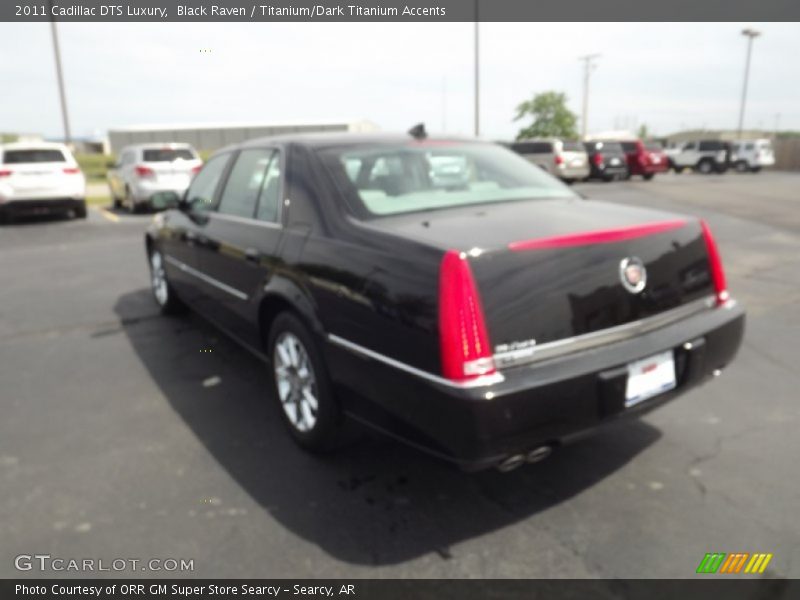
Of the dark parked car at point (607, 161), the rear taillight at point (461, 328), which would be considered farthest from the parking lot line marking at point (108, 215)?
the dark parked car at point (607, 161)

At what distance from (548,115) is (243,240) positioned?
58.9 m

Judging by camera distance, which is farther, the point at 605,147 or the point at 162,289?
the point at 605,147

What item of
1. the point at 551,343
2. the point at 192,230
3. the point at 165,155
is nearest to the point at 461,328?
the point at 551,343

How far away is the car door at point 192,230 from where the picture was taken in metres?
4.43

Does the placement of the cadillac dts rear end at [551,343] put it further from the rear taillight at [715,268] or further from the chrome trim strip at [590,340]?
the rear taillight at [715,268]

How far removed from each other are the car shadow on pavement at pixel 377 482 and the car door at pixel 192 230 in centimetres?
104

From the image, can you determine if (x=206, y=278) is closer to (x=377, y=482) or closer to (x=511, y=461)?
(x=377, y=482)

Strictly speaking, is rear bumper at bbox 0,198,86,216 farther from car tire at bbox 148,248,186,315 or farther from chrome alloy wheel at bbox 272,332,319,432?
chrome alloy wheel at bbox 272,332,319,432

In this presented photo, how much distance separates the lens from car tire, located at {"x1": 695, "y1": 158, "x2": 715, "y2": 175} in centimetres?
3144

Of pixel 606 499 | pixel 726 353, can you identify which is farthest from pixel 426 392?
pixel 726 353

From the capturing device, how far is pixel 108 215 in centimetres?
1464

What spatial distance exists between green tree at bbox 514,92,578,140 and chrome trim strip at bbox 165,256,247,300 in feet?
185
